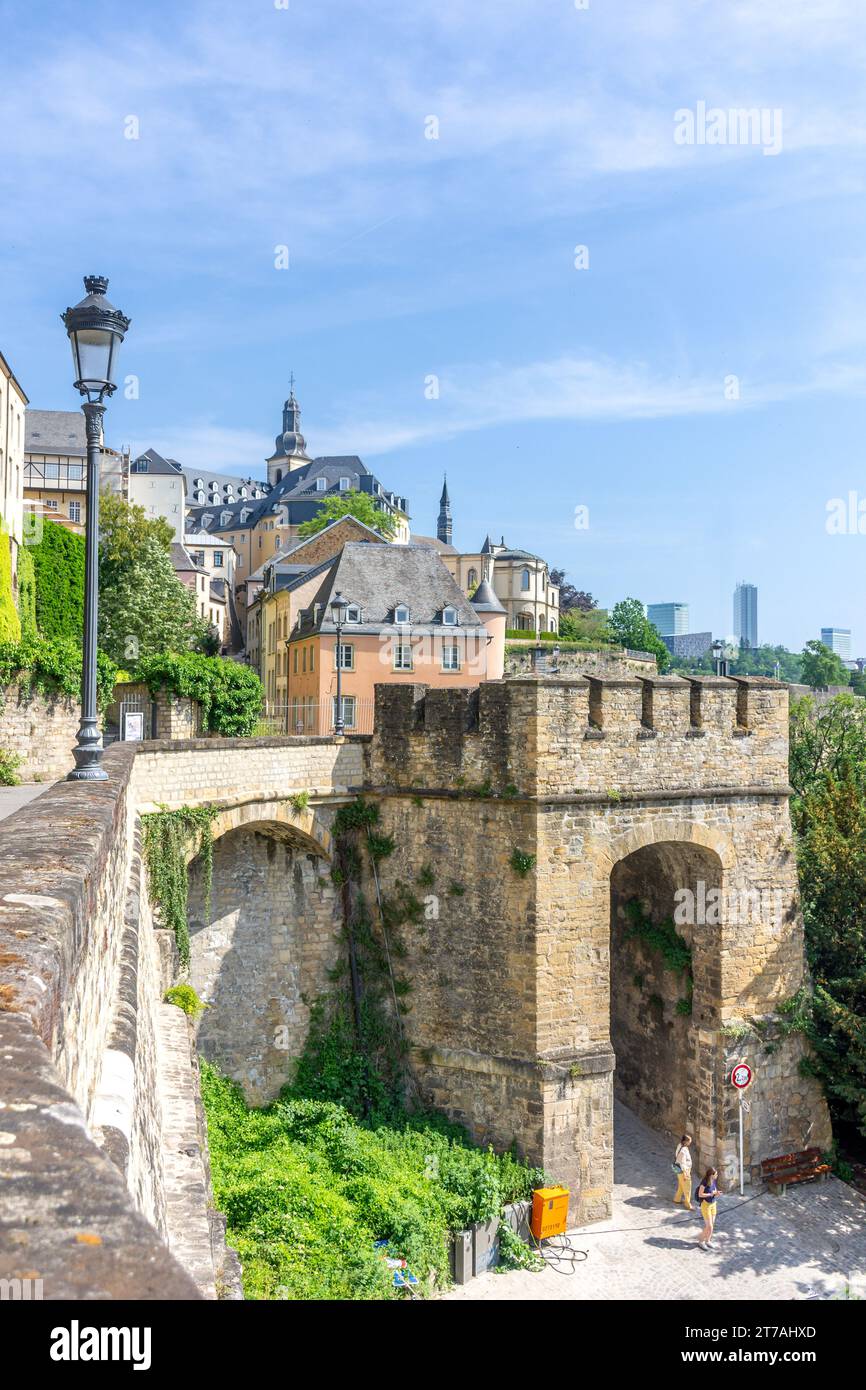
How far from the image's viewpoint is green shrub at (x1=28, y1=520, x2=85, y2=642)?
36.1 m

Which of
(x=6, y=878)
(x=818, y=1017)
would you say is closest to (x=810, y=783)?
(x=818, y=1017)

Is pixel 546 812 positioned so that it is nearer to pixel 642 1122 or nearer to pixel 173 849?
pixel 173 849

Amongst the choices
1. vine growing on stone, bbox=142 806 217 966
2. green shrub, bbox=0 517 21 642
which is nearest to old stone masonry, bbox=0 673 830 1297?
vine growing on stone, bbox=142 806 217 966

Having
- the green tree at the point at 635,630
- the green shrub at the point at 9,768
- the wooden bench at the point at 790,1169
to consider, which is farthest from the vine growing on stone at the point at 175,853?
the green tree at the point at 635,630

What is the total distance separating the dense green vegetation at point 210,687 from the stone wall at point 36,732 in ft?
9.01

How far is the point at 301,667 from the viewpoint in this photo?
39.9m

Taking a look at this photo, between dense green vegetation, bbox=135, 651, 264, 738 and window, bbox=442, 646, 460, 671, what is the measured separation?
39.6 ft

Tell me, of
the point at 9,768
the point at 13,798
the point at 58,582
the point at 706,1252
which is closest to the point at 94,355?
the point at 13,798

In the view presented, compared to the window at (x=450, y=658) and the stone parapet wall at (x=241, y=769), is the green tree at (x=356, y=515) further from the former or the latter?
the stone parapet wall at (x=241, y=769)

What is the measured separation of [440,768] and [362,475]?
76455 mm

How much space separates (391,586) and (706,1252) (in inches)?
1110

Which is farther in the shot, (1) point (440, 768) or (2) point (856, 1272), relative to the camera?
(1) point (440, 768)

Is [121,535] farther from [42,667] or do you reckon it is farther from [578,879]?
[578,879]

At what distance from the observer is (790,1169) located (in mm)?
16625
